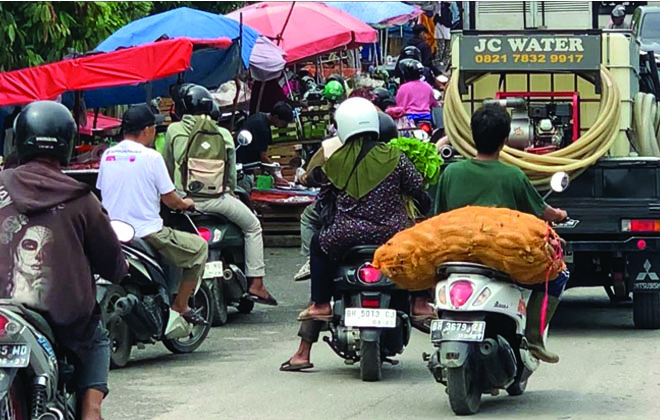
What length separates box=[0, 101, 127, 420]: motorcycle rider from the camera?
585 centimetres

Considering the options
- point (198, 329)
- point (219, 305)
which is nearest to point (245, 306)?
point (219, 305)

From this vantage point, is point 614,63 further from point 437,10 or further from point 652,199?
point 437,10

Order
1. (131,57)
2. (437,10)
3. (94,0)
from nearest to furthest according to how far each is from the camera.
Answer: (131,57), (94,0), (437,10)

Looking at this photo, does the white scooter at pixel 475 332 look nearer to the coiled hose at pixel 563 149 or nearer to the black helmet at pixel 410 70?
the coiled hose at pixel 563 149

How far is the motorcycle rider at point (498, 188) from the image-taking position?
811 centimetres

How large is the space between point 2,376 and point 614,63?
7.69 m

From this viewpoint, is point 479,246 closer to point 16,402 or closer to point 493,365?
point 493,365

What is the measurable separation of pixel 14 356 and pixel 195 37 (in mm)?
10478

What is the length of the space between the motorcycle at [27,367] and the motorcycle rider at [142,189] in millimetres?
3938

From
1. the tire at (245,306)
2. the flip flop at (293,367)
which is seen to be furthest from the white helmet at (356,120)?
the tire at (245,306)

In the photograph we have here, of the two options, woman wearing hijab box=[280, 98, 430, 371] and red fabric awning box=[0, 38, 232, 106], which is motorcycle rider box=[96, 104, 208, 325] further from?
red fabric awning box=[0, 38, 232, 106]

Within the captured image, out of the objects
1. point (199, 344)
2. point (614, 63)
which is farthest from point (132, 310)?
point (614, 63)

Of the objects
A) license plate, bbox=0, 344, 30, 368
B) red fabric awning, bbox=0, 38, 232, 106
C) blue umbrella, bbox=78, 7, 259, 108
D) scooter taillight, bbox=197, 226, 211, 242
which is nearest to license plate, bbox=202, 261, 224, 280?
scooter taillight, bbox=197, 226, 211, 242

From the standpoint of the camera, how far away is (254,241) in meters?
12.0
